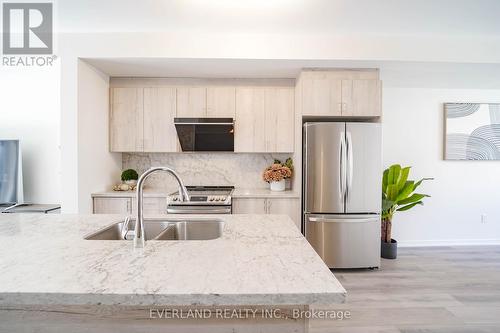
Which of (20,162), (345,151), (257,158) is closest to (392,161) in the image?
(345,151)

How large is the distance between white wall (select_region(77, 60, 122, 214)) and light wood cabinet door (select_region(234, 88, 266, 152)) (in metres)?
1.79

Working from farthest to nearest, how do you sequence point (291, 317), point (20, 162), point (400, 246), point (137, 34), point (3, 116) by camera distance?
point (400, 246)
point (3, 116)
point (20, 162)
point (137, 34)
point (291, 317)

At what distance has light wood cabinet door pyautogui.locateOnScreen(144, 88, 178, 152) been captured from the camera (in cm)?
386

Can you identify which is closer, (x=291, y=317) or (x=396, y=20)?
(x=291, y=317)

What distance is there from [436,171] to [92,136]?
503 centimetres

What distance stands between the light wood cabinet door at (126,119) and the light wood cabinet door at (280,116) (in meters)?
1.79

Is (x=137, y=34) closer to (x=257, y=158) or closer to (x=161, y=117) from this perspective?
(x=161, y=117)

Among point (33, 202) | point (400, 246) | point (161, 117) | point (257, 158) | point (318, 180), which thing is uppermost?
point (161, 117)

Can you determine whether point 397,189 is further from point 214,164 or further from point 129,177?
point 129,177

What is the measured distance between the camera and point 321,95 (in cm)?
341

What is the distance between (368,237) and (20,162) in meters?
4.70

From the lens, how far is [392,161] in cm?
432

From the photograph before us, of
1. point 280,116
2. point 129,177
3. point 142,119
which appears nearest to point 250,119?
point 280,116

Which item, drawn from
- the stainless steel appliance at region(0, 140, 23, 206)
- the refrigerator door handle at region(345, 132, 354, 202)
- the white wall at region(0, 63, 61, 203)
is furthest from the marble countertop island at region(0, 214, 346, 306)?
the white wall at region(0, 63, 61, 203)
